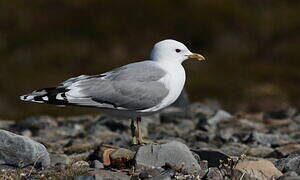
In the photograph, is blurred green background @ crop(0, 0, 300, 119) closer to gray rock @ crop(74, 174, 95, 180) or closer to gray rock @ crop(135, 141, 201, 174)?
gray rock @ crop(135, 141, 201, 174)

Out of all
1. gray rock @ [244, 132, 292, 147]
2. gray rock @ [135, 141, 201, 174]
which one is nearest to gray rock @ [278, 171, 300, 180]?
gray rock @ [135, 141, 201, 174]

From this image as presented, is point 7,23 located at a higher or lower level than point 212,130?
higher

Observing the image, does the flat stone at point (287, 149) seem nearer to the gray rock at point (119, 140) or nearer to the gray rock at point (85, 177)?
the gray rock at point (119, 140)

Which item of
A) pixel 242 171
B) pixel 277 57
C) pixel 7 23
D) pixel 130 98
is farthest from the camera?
pixel 7 23

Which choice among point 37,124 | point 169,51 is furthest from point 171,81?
point 37,124

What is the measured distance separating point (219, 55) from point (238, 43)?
3.42 feet

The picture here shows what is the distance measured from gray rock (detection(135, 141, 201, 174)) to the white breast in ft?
4.00

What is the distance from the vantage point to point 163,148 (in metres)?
5.61

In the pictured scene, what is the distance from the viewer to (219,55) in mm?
24422

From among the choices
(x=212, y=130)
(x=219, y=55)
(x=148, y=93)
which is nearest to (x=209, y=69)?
(x=219, y=55)

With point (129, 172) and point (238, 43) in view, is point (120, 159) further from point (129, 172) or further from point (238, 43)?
point (238, 43)

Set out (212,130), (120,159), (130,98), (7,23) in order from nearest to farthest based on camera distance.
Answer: (120,159) → (130,98) → (212,130) → (7,23)

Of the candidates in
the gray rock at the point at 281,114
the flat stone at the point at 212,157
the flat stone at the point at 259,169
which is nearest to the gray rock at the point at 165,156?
the flat stone at the point at 259,169

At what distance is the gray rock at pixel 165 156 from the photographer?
17.9 ft
